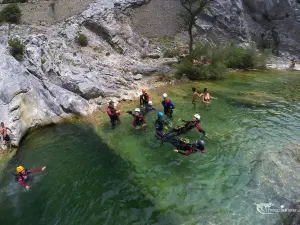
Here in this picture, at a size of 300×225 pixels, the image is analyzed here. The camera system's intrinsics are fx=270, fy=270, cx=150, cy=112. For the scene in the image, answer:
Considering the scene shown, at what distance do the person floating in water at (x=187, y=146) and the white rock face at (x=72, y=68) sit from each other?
833cm

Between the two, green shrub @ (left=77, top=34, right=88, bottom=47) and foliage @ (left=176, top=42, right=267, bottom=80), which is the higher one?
green shrub @ (left=77, top=34, right=88, bottom=47)

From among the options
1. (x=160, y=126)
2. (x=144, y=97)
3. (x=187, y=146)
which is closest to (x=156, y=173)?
(x=187, y=146)

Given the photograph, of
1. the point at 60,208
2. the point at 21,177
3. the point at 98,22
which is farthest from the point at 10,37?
the point at 60,208

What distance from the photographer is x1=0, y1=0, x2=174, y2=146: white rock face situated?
1792 centimetres

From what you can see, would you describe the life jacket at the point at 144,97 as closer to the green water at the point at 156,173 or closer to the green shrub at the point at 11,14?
the green water at the point at 156,173

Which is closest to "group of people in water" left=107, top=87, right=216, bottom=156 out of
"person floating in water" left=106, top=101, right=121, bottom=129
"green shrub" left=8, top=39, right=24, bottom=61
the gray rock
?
"person floating in water" left=106, top=101, right=121, bottom=129

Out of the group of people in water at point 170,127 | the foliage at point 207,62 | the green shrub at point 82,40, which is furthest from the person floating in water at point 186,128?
the green shrub at point 82,40

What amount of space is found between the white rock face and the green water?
1.84 m

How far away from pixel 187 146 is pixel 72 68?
1390 centimetres

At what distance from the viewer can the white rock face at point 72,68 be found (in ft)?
58.8

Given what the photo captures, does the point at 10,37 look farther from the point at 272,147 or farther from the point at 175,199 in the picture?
the point at 272,147

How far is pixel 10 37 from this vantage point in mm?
22672

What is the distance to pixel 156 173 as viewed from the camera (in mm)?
12375

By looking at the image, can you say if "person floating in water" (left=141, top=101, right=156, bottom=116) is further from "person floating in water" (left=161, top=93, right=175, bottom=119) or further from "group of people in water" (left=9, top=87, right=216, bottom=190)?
"person floating in water" (left=161, top=93, right=175, bottom=119)
